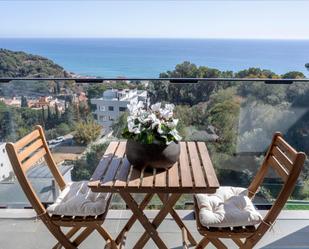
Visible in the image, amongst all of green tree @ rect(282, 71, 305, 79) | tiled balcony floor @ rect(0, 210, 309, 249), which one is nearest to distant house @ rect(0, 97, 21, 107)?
tiled balcony floor @ rect(0, 210, 309, 249)

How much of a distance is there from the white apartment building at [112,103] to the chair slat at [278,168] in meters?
1.25

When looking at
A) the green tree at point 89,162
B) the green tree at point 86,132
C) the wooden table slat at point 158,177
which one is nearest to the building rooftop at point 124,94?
the green tree at point 86,132

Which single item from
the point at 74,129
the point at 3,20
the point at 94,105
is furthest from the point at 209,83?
the point at 3,20

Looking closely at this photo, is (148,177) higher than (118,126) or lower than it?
higher

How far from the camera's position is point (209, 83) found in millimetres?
3146

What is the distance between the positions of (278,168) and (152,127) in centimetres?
82

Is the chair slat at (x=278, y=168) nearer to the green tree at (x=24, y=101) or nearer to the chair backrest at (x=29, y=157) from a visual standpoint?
the chair backrest at (x=29, y=157)

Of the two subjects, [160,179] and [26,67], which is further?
[26,67]

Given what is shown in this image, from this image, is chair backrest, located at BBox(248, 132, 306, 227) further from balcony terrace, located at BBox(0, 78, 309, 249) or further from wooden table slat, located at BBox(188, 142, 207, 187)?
balcony terrace, located at BBox(0, 78, 309, 249)

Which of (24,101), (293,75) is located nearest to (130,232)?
(24,101)

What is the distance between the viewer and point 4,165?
9.78 feet

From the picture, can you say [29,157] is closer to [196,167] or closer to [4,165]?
[4,165]

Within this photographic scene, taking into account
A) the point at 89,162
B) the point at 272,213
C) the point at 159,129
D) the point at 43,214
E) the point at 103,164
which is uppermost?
the point at 159,129

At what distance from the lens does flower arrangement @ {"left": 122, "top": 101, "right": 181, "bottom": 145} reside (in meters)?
1.86
